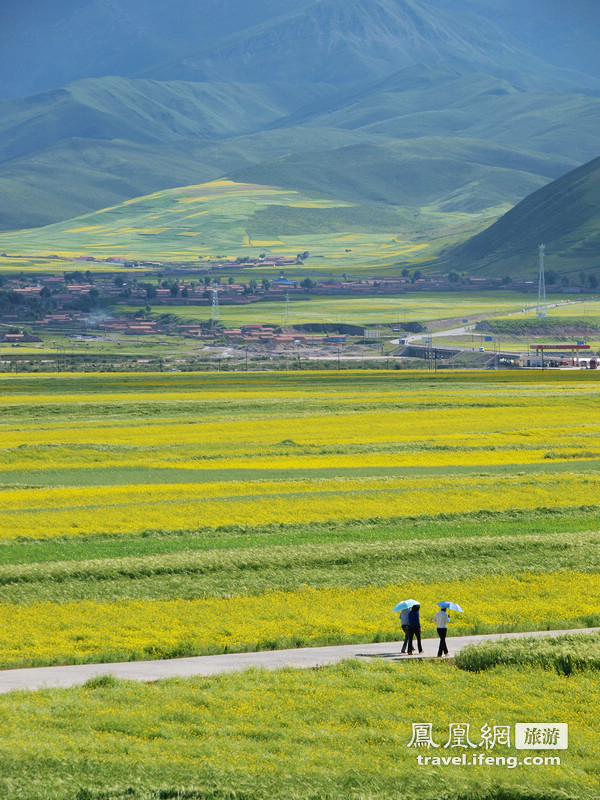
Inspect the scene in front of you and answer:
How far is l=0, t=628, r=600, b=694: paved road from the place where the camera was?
21.2m

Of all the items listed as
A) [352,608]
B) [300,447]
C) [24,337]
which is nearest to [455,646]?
[352,608]

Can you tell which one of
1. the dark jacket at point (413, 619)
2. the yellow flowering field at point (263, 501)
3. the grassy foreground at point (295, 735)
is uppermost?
the dark jacket at point (413, 619)

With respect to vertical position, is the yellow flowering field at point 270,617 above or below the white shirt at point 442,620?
below

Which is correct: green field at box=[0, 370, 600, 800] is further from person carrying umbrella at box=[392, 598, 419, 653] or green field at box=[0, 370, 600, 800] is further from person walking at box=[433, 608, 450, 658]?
person carrying umbrella at box=[392, 598, 419, 653]

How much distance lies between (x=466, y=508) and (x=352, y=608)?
14.3 m

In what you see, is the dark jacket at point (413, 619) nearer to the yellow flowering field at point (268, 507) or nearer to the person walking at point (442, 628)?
the person walking at point (442, 628)

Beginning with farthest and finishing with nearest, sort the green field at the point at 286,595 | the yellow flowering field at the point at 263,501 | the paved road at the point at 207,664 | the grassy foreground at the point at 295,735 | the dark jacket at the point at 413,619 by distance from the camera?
the yellow flowering field at the point at 263,501 → the dark jacket at the point at 413,619 → the paved road at the point at 207,664 → the green field at the point at 286,595 → the grassy foreground at the point at 295,735

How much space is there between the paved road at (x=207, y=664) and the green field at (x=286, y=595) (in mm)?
660

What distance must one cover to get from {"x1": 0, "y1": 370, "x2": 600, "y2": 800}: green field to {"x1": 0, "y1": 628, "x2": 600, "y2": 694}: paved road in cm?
66

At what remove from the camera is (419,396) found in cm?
9494

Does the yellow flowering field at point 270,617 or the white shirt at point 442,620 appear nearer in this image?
the white shirt at point 442,620

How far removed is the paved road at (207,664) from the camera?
2122cm

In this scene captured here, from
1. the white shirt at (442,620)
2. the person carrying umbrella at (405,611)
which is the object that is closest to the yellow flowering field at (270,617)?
the person carrying umbrella at (405,611)

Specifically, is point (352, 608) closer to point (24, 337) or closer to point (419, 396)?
point (419, 396)
